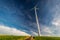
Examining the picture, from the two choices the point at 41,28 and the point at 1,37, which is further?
the point at 41,28

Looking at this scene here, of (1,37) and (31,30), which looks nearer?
(1,37)

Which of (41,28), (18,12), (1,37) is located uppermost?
(18,12)

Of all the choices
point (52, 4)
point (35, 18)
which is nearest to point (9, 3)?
point (35, 18)

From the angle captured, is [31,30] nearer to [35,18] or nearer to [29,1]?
[35,18]

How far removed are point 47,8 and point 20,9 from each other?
0.97m

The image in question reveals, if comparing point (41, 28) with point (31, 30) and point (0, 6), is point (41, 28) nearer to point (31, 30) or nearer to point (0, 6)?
point (31, 30)

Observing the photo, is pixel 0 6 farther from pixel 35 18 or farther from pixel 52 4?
pixel 52 4

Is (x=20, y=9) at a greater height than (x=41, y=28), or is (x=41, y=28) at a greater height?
(x=20, y=9)

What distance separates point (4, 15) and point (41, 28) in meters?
1.42

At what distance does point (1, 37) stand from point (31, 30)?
1108 mm

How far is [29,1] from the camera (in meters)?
7.09

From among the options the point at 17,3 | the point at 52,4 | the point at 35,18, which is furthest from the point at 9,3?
the point at 52,4

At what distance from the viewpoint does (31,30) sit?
23.4 feet

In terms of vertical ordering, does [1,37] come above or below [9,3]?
below
